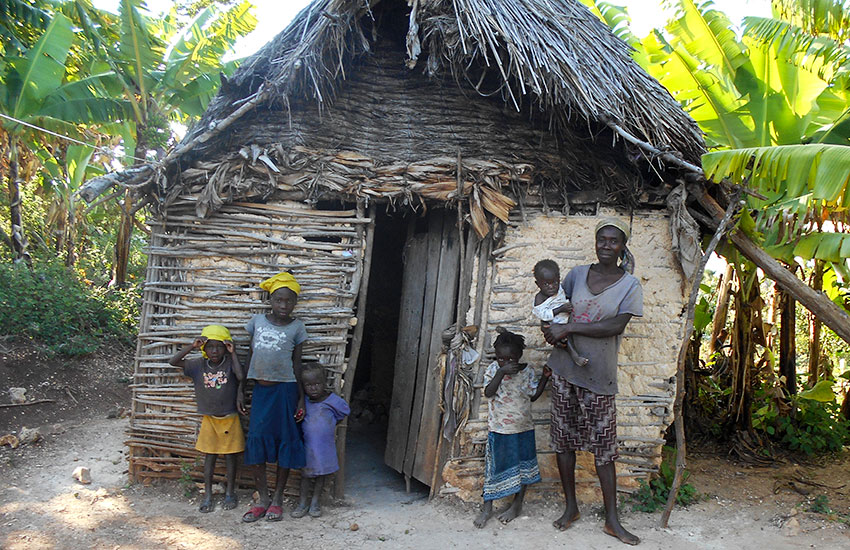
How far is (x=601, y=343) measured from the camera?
3.37m

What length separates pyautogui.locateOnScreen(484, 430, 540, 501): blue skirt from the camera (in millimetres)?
3686

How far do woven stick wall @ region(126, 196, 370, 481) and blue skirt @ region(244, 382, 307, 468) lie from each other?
32 centimetres

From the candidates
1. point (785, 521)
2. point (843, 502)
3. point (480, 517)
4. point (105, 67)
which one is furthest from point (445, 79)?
point (105, 67)

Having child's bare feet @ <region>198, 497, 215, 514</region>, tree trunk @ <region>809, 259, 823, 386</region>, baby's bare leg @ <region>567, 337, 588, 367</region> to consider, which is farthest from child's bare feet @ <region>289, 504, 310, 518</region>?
tree trunk @ <region>809, 259, 823, 386</region>

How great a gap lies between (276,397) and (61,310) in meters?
5.52

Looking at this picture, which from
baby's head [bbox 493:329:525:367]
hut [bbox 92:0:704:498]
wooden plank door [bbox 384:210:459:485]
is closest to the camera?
baby's head [bbox 493:329:525:367]

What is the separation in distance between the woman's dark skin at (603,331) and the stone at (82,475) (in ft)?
10.8

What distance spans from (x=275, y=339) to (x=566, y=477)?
202 centimetres

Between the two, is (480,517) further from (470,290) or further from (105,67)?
(105,67)

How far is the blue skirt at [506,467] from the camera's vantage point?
3686 millimetres

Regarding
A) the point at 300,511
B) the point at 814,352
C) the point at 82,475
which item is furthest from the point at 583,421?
the point at 814,352

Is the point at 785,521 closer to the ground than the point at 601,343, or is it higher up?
closer to the ground

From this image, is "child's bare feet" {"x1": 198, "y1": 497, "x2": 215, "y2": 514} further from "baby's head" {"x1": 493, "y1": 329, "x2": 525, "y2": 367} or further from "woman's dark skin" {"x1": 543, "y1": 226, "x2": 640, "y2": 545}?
"woman's dark skin" {"x1": 543, "y1": 226, "x2": 640, "y2": 545}

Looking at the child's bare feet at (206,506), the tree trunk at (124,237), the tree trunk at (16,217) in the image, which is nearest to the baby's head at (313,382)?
the child's bare feet at (206,506)
